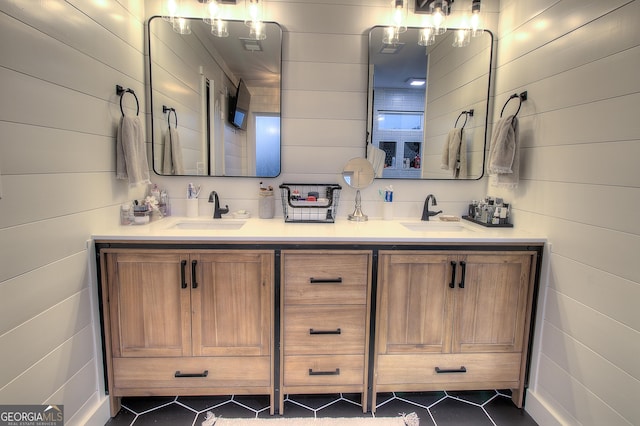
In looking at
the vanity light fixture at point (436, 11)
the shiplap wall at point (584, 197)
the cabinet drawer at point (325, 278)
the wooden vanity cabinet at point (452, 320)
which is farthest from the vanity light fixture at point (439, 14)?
the cabinet drawer at point (325, 278)

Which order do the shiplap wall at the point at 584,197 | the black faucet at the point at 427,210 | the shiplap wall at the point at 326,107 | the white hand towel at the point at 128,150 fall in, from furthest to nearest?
the black faucet at the point at 427,210, the shiplap wall at the point at 326,107, the white hand towel at the point at 128,150, the shiplap wall at the point at 584,197

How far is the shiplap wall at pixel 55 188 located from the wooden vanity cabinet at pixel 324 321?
35.8 inches

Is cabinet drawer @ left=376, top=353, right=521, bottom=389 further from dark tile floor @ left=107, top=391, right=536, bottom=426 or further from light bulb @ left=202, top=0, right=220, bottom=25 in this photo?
light bulb @ left=202, top=0, right=220, bottom=25

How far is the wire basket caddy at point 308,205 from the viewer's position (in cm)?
200

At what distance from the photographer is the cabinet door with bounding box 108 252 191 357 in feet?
5.12

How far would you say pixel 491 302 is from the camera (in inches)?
65.9

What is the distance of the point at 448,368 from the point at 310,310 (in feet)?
2.60

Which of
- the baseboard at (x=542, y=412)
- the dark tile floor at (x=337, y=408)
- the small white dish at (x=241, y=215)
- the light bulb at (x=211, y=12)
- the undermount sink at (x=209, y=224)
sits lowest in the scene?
the dark tile floor at (x=337, y=408)

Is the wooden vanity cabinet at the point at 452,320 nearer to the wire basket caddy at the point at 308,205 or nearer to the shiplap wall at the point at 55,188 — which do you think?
the wire basket caddy at the point at 308,205

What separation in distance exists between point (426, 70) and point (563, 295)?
4.89ft

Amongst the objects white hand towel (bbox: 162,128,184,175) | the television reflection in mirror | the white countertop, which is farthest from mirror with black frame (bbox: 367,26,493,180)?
white hand towel (bbox: 162,128,184,175)

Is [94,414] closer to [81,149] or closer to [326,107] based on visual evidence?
[81,149]

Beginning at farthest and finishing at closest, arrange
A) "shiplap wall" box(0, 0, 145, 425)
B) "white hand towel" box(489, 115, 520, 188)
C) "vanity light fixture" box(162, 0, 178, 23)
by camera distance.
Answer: "vanity light fixture" box(162, 0, 178, 23) < "white hand towel" box(489, 115, 520, 188) < "shiplap wall" box(0, 0, 145, 425)

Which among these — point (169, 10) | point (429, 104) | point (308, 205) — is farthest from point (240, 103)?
point (429, 104)
